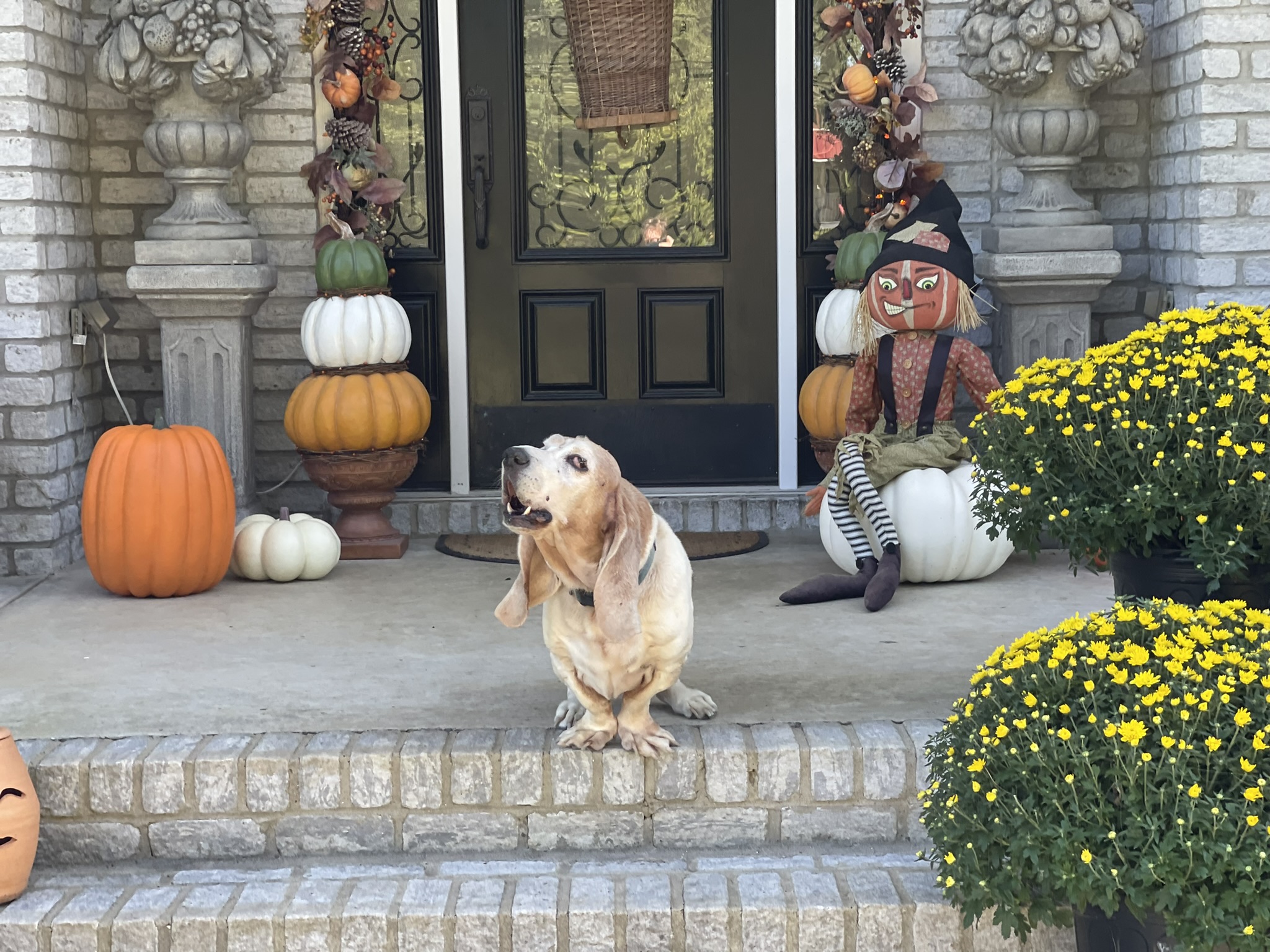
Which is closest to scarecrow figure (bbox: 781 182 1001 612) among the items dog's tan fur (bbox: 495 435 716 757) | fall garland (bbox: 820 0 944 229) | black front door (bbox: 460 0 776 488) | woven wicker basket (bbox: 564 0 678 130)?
fall garland (bbox: 820 0 944 229)

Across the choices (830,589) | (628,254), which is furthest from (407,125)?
(830,589)

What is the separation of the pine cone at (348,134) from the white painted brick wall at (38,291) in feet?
2.95

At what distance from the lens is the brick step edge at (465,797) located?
10.2 ft

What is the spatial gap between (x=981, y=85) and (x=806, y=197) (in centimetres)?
73

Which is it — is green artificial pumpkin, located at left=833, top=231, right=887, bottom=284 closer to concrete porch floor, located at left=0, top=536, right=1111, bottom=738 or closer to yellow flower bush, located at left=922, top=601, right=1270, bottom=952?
concrete porch floor, located at left=0, top=536, right=1111, bottom=738

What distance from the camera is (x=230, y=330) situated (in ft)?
17.2

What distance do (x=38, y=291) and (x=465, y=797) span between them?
270 cm

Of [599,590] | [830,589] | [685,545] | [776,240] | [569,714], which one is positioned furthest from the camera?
[776,240]

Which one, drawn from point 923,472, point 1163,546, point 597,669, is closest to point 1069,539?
point 1163,546

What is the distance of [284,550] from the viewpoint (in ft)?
15.9

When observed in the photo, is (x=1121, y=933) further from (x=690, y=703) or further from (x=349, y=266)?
(x=349, y=266)

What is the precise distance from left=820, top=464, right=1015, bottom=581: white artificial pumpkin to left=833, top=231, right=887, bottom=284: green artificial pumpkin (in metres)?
1.00

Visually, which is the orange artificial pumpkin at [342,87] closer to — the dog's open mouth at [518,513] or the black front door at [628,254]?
the black front door at [628,254]

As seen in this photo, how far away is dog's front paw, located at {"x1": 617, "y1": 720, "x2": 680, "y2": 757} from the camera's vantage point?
10.2 ft
